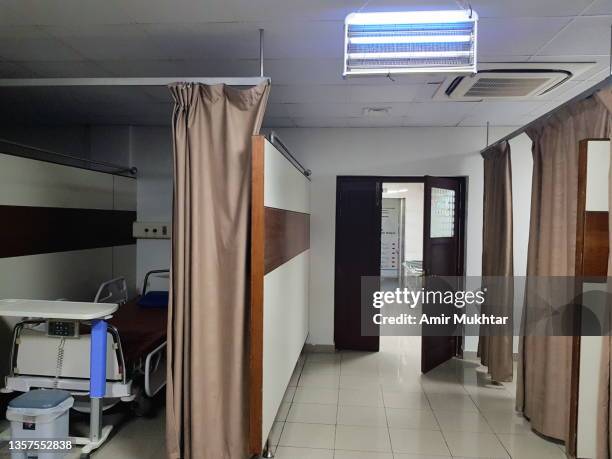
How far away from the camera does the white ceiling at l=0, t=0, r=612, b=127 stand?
204 centimetres

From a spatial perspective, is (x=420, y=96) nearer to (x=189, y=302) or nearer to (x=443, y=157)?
(x=443, y=157)

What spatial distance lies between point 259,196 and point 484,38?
1.66 meters

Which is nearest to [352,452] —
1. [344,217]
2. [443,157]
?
[344,217]

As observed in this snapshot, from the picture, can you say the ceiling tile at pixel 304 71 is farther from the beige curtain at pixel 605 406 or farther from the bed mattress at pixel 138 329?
the bed mattress at pixel 138 329

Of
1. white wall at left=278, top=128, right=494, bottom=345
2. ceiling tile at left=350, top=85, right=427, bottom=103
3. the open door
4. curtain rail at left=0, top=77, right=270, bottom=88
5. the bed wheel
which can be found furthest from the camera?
white wall at left=278, top=128, right=494, bottom=345

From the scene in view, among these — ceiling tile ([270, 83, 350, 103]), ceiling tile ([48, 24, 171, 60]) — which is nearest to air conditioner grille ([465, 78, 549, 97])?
ceiling tile ([270, 83, 350, 103])

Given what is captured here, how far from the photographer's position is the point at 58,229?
11.2ft

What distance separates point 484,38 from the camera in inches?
92.6

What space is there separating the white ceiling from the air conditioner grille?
1.00 feet

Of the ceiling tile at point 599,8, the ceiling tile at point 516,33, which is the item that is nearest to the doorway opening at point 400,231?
the ceiling tile at point 516,33

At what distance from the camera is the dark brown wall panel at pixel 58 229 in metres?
2.92

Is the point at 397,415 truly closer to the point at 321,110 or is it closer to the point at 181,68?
the point at 321,110

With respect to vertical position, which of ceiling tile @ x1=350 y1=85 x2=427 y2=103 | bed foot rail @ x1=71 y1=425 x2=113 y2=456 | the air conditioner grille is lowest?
bed foot rail @ x1=71 y1=425 x2=113 y2=456

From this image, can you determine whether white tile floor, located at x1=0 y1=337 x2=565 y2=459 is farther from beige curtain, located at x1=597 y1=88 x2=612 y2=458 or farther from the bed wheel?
beige curtain, located at x1=597 y1=88 x2=612 y2=458
